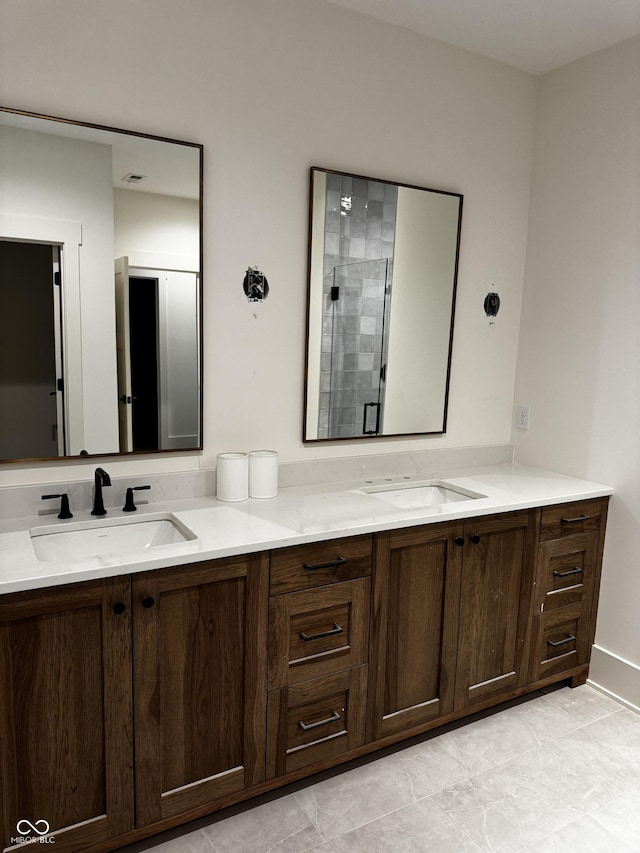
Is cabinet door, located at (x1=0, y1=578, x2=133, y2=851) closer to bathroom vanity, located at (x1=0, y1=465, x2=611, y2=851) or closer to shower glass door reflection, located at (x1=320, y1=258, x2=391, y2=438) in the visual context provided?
bathroom vanity, located at (x1=0, y1=465, x2=611, y2=851)

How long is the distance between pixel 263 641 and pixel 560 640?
4.71ft

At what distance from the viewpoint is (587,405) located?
2.75 metres

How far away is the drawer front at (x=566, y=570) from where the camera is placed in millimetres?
2518

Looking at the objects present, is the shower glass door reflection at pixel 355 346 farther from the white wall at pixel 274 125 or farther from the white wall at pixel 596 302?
the white wall at pixel 596 302

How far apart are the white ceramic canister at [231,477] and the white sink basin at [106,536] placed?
235 millimetres

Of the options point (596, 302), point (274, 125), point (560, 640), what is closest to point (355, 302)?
point (274, 125)

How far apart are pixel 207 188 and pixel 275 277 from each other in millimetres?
389

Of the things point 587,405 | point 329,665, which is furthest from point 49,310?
point 587,405

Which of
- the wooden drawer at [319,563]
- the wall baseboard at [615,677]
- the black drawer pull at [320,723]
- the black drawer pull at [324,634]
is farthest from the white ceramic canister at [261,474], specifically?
the wall baseboard at [615,677]

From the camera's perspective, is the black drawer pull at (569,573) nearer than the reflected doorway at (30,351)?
No

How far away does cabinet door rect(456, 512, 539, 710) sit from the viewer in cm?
232

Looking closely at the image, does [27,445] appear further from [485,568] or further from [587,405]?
[587,405]

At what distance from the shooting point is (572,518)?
2553 millimetres

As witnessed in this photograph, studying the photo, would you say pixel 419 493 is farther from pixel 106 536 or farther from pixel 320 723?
pixel 106 536
